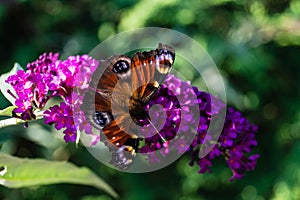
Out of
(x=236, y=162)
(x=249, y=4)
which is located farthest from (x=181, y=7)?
(x=236, y=162)

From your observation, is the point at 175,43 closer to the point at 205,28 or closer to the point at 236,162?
the point at 205,28

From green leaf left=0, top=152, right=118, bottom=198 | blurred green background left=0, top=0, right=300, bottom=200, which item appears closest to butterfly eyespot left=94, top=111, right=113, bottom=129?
green leaf left=0, top=152, right=118, bottom=198

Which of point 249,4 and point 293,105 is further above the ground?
point 249,4

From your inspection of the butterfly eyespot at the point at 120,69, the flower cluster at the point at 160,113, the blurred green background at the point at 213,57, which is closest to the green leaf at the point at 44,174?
the flower cluster at the point at 160,113

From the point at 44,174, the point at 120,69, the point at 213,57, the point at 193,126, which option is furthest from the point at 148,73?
the point at 213,57

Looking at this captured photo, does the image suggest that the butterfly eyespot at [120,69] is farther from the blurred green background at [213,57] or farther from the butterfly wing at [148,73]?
the blurred green background at [213,57]

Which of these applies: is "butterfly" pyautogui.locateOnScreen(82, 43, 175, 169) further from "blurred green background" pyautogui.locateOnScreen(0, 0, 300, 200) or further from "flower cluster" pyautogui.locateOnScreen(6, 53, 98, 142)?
"blurred green background" pyautogui.locateOnScreen(0, 0, 300, 200)
